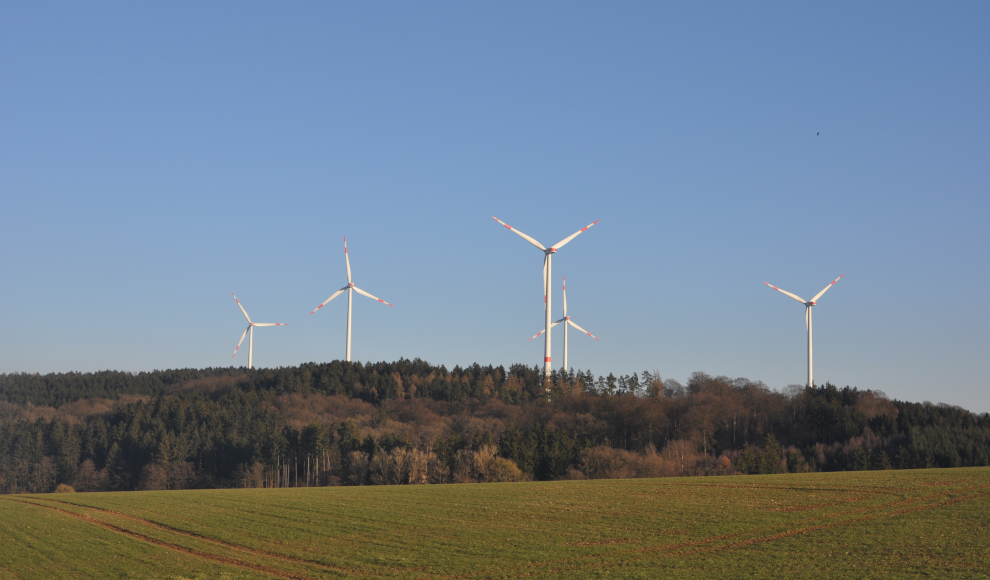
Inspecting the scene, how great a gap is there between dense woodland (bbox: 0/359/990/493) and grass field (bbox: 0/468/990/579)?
42.1 metres

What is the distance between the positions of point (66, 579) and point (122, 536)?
11.9 m

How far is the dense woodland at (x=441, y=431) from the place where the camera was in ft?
329

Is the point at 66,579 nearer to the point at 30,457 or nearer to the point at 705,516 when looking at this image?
the point at 705,516

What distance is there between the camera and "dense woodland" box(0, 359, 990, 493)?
100 meters

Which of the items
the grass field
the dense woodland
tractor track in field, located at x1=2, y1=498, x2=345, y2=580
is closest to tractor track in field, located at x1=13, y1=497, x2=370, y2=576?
the grass field

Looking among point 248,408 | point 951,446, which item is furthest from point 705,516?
point 248,408

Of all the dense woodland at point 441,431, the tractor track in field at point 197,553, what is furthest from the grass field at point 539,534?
the dense woodland at point 441,431

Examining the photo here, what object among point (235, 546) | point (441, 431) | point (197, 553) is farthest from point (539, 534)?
point (441, 431)

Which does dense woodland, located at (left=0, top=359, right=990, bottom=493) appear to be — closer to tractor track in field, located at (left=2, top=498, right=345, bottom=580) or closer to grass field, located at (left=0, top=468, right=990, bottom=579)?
grass field, located at (left=0, top=468, right=990, bottom=579)

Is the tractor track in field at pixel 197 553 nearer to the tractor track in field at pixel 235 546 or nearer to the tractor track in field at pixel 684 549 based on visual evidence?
the tractor track in field at pixel 235 546

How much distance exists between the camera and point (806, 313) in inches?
4803

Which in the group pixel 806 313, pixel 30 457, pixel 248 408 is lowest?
pixel 30 457

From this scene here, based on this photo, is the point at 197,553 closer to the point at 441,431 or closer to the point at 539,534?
Result: the point at 539,534

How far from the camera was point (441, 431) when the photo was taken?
433 ft
